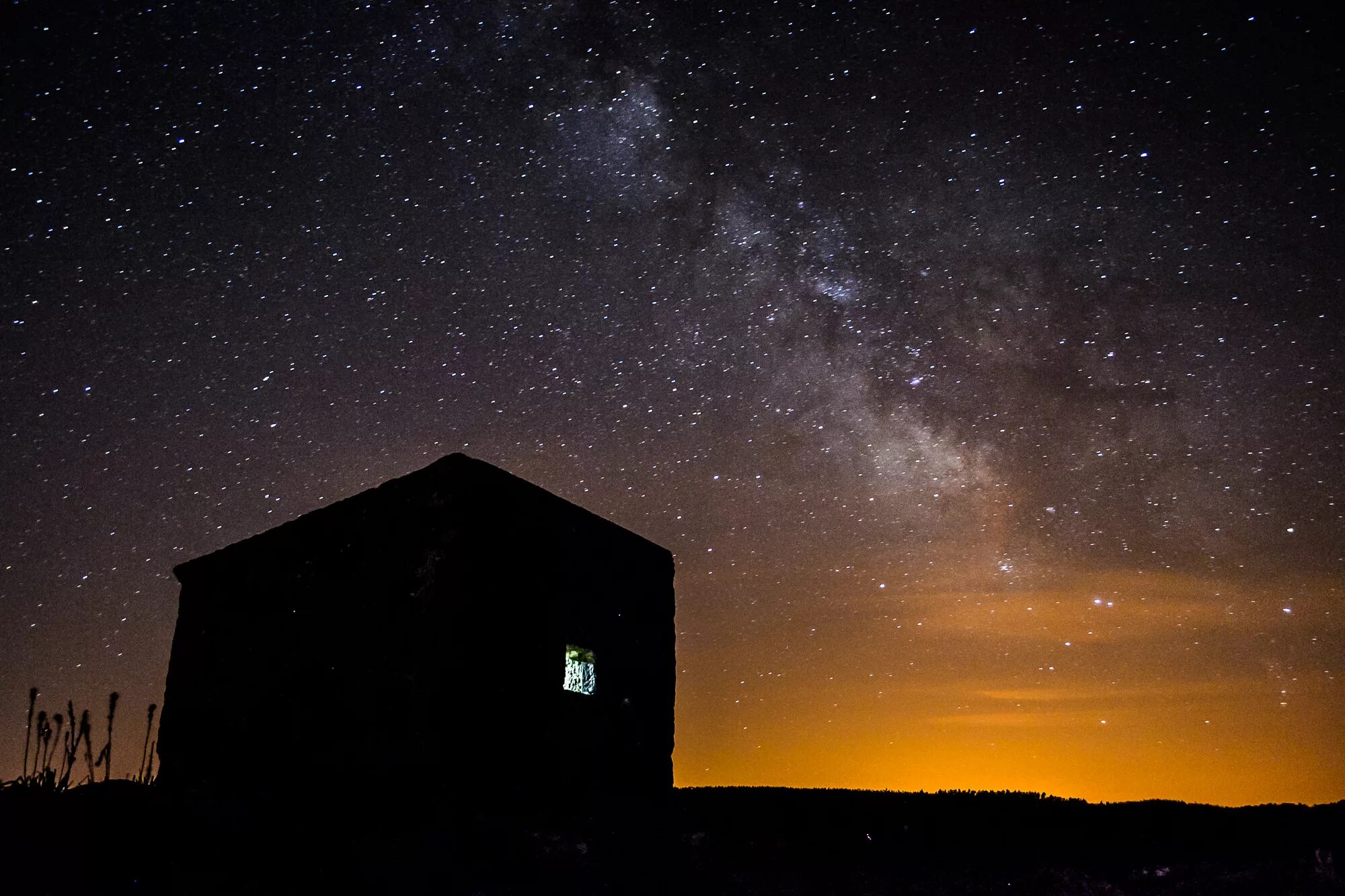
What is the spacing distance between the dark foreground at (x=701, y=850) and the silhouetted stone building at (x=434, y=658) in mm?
873

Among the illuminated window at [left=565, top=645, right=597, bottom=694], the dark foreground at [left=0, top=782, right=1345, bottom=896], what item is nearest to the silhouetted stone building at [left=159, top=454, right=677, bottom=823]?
the illuminated window at [left=565, top=645, right=597, bottom=694]

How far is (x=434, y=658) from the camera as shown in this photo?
780 centimetres

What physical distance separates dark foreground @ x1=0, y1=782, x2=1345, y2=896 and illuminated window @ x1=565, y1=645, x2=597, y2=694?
170 cm

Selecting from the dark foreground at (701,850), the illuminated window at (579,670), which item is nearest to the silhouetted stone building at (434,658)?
the illuminated window at (579,670)

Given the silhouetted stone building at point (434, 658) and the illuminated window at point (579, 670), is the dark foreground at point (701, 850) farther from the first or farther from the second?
the illuminated window at point (579, 670)

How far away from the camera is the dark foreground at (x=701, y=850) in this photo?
514cm

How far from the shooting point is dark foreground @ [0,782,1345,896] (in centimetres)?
514

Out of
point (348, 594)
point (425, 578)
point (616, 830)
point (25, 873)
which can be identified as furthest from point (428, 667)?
point (25, 873)

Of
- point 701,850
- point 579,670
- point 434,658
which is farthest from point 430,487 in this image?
point 701,850

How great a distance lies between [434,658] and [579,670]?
1725 mm

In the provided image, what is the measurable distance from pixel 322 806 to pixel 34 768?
150 inches

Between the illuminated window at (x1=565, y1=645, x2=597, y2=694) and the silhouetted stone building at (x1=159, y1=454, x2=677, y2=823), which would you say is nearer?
the silhouetted stone building at (x1=159, y1=454, x2=677, y2=823)

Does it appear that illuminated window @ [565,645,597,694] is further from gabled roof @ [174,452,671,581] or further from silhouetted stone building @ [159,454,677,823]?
gabled roof @ [174,452,671,581]

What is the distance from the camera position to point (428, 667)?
307 inches
